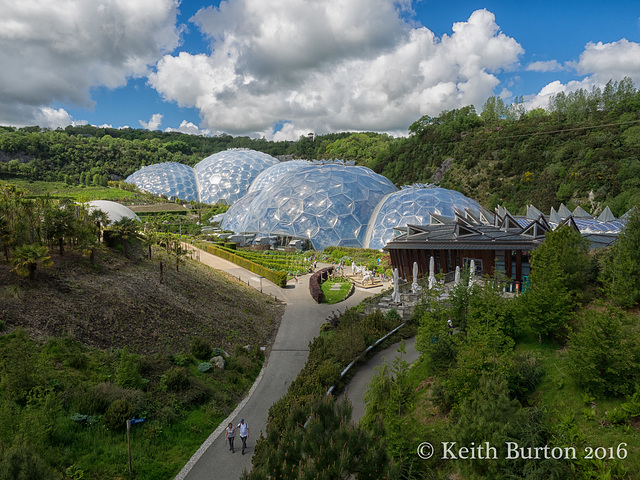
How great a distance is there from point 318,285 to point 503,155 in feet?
164

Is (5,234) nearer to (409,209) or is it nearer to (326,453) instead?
(326,453)

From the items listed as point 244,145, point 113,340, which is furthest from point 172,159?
point 113,340

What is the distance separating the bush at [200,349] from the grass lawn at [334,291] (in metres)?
10.8

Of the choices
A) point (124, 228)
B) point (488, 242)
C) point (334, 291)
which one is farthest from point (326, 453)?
point (334, 291)

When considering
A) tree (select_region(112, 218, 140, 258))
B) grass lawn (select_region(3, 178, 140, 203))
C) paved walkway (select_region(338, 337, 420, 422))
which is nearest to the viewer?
paved walkway (select_region(338, 337, 420, 422))

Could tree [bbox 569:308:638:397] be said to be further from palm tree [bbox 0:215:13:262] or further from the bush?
palm tree [bbox 0:215:13:262]

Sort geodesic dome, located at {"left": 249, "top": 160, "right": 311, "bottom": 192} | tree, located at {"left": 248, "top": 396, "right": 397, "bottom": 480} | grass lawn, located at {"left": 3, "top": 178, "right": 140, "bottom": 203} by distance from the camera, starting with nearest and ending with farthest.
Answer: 1. tree, located at {"left": 248, "top": 396, "right": 397, "bottom": 480}
2. grass lawn, located at {"left": 3, "top": 178, "right": 140, "bottom": 203}
3. geodesic dome, located at {"left": 249, "top": 160, "right": 311, "bottom": 192}

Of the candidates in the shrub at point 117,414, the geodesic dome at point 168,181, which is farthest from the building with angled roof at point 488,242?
the geodesic dome at point 168,181

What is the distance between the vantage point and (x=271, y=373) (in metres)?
15.1

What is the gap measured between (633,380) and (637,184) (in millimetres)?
46438

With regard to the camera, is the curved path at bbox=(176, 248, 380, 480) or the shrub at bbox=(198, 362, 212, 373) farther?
the shrub at bbox=(198, 362, 212, 373)

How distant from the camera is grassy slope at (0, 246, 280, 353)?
13.3 m

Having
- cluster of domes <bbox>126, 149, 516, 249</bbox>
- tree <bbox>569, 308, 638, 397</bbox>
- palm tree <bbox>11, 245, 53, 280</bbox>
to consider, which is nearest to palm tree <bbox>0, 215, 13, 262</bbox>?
palm tree <bbox>11, 245, 53, 280</bbox>

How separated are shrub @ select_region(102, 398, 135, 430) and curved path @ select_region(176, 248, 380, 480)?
2125 mm
